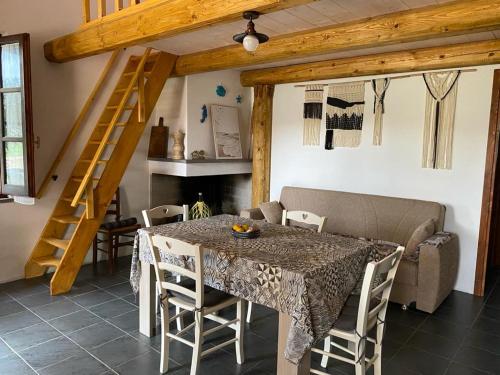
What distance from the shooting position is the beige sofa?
3596 mm

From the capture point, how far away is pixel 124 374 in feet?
8.38

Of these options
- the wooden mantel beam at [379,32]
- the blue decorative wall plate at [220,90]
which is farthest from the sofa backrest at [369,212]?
the wooden mantel beam at [379,32]

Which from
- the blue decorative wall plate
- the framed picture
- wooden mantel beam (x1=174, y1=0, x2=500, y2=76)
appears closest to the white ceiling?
wooden mantel beam (x1=174, y1=0, x2=500, y2=76)

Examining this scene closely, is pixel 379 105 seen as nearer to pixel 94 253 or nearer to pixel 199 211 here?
pixel 199 211

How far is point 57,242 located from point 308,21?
3.34m

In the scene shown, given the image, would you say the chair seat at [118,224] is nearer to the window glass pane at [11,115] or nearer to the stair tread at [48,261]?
the stair tread at [48,261]

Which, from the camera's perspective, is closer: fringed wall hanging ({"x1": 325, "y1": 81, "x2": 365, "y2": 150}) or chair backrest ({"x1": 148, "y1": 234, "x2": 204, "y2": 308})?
chair backrest ({"x1": 148, "y1": 234, "x2": 204, "y2": 308})

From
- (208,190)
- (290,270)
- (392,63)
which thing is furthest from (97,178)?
(392,63)

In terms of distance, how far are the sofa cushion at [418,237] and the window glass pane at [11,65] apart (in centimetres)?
408

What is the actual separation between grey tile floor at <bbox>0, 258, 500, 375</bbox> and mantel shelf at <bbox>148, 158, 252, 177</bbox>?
170 centimetres

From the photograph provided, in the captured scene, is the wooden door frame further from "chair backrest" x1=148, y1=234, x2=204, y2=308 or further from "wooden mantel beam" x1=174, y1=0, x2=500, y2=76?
"chair backrest" x1=148, y1=234, x2=204, y2=308

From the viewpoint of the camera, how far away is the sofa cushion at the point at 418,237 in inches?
151

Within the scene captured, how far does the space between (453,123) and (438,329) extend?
7.04 feet

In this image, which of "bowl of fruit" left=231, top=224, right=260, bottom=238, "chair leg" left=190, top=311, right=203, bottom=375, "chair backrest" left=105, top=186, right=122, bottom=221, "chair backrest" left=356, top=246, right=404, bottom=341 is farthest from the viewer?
"chair backrest" left=105, top=186, right=122, bottom=221
